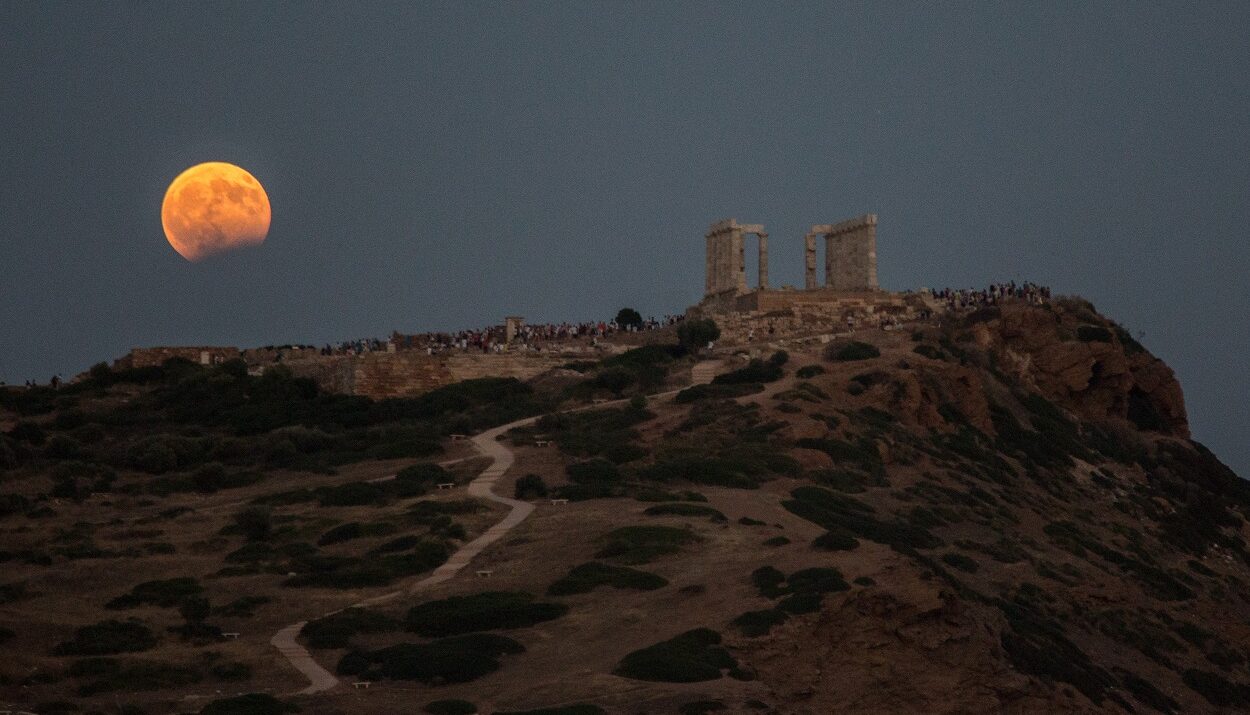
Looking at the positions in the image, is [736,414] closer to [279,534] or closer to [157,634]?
[279,534]

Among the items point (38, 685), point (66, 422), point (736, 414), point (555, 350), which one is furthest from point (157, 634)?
point (555, 350)

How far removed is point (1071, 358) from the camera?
231 ft

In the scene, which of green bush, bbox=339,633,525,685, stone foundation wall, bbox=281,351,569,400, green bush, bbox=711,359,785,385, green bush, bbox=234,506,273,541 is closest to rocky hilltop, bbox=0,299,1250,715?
green bush, bbox=339,633,525,685

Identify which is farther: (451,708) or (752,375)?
(752,375)

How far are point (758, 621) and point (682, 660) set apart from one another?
8.52ft

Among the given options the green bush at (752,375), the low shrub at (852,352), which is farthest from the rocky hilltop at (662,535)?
the low shrub at (852,352)

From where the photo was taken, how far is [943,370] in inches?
2426

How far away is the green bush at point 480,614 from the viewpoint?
3309 centimetres

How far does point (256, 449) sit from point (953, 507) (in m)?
23.8

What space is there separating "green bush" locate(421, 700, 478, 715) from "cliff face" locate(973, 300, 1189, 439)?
144ft

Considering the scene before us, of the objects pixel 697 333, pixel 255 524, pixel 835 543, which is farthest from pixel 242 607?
pixel 697 333

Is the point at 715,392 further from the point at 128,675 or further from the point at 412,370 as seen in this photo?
the point at 128,675

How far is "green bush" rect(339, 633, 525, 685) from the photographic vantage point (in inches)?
1193

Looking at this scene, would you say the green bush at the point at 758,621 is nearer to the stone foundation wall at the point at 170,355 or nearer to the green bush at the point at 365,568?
the green bush at the point at 365,568
